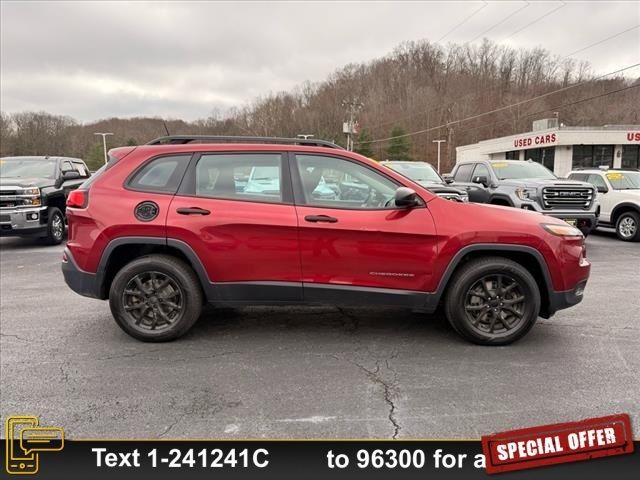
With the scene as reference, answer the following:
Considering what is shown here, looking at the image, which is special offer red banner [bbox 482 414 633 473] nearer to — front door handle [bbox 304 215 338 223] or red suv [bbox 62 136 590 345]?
red suv [bbox 62 136 590 345]

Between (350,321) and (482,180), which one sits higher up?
(482,180)

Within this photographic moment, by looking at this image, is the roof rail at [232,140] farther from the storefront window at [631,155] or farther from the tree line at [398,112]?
the tree line at [398,112]

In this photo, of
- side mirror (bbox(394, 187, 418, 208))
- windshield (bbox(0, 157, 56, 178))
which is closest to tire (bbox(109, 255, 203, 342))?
side mirror (bbox(394, 187, 418, 208))

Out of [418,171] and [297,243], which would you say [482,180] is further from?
[297,243]

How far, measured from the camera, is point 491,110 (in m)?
63.2

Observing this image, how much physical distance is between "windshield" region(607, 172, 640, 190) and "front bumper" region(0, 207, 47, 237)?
1315cm

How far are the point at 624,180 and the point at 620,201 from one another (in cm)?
97

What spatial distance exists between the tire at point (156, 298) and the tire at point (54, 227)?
22.8 ft

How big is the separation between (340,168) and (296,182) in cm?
42

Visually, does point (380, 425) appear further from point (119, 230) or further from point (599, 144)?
point (599, 144)

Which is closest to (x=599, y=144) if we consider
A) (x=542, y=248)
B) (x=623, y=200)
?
(x=623, y=200)

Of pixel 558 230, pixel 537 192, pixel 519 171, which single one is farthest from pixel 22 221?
pixel 519 171

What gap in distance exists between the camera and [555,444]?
108 inches

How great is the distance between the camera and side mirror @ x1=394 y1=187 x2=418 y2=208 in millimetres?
3894
